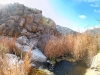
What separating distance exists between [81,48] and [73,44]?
1.73 ft

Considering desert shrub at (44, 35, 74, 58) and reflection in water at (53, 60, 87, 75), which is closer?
reflection in water at (53, 60, 87, 75)

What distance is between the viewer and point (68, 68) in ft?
21.4

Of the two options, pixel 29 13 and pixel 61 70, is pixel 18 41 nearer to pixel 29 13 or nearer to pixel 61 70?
pixel 61 70

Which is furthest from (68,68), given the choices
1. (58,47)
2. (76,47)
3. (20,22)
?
(20,22)

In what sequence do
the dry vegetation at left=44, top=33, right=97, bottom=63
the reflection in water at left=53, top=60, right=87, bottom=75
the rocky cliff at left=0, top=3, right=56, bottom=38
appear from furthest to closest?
the rocky cliff at left=0, top=3, right=56, bottom=38 < the dry vegetation at left=44, top=33, right=97, bottom=63 < the reflection in water at left=53, top=60, right=87, bottom=75

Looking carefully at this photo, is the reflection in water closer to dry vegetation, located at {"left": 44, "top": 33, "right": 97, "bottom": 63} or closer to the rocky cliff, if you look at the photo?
dry vegetation, located at {"left": 44, "top": 33, "right": 97, "bottom": 63}

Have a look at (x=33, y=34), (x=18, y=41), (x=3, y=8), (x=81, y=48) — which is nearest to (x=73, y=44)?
(x=81, y=48)

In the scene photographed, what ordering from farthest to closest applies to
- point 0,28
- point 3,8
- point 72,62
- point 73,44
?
1. point 3,8
2. point 0,28
3. point 73,44
4. point 72,62

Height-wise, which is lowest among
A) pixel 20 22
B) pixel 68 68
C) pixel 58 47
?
pixel 68 68

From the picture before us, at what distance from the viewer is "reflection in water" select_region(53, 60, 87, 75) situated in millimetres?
5926

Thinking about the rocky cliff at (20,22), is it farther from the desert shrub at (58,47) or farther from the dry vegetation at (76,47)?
the dry vegetation at (76,47)

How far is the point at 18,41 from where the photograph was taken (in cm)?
809

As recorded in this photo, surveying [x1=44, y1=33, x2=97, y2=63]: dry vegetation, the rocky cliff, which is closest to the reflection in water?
[x1=44, y1=33, x2=97, y2=63]: dry vegetation

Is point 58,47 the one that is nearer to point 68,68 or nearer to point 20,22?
point 68,68
